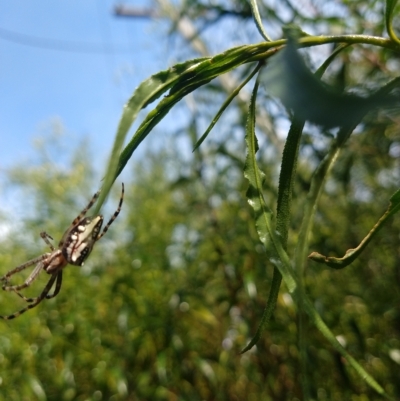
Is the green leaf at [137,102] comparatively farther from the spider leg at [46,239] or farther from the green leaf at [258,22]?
the spider leg at [46,239]

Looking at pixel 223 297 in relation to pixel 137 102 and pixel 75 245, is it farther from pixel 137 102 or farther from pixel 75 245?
pixel 137 102

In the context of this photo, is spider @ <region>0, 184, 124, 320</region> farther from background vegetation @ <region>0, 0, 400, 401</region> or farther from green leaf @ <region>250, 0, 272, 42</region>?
background vegetation @ <region>0, 0, 400, 401</region>

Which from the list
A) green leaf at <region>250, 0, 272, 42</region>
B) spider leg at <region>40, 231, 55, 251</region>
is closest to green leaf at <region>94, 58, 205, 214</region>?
green leaf at <region>250, 0, 272, 42</region>

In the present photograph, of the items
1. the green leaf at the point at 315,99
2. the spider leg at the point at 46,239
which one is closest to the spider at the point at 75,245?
the spider leg at the point at 46,239

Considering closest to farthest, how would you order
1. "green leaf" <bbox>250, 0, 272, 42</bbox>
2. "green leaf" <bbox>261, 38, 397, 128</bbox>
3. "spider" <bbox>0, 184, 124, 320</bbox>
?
"green leaf" <bbox>261, 38, 397, 128</bbox> → "green leaf" <bbox>250, 0, 272, 42</bbox> → "spider" <bbox>0, 184, 124, 320</bbox>

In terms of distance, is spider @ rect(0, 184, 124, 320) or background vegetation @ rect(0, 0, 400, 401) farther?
background vegetation @ rect(0, 0, 400, 401)

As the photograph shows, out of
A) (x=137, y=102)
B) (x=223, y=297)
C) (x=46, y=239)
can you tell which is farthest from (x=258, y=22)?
(x=223, y=297)

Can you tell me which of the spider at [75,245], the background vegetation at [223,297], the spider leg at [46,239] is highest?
the background vegetation at [223,297]

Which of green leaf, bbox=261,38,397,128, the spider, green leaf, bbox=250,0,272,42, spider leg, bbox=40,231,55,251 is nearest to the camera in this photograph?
green leaf, bbox=261,38,397,128

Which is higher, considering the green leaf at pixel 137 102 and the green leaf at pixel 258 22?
the green leaf at pixel 258 22
